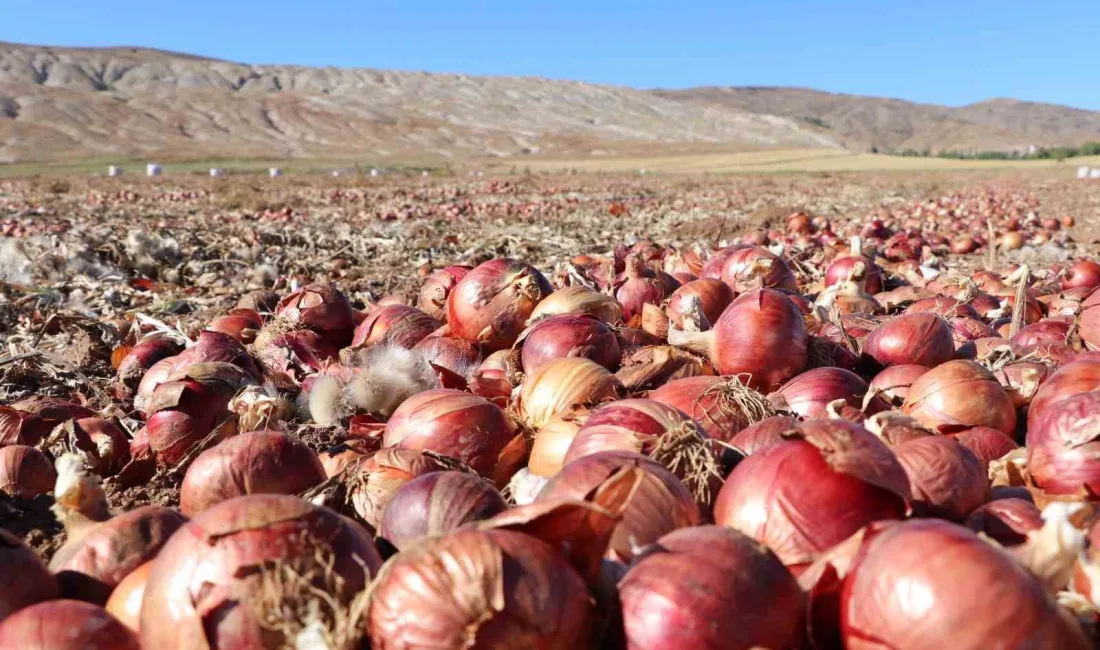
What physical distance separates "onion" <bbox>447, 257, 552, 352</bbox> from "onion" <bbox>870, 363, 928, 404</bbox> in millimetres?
1506

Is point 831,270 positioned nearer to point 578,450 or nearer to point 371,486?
point 578,450

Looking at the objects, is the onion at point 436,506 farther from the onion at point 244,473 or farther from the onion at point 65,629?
the onion at point 65,629

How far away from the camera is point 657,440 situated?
2.06 m

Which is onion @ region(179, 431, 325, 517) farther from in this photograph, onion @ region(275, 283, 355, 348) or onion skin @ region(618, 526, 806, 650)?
onion @ region(275, 283, 355, 348)

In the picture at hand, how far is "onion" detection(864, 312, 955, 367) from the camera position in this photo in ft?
10.1

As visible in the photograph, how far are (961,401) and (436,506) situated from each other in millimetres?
1741

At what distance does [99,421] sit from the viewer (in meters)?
3.07

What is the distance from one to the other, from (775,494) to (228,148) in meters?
77.9

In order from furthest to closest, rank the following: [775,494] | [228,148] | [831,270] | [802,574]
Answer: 1. [228,148]
2. [831,270]
3. [775,494]
4. [802,574]

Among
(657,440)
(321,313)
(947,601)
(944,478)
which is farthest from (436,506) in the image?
(321,313)

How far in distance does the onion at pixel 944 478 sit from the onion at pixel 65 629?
1.58 meters

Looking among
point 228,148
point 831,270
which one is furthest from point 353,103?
point 831,270

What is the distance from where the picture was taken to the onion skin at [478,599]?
4.07 feet

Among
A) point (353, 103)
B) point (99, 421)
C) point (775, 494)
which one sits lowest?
point (99, 421)
